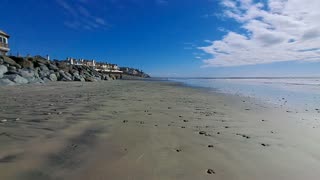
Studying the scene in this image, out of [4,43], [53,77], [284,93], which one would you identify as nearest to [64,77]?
[53,77]

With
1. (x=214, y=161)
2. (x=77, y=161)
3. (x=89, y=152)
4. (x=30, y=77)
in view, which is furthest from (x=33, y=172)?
(x=30, y=77)

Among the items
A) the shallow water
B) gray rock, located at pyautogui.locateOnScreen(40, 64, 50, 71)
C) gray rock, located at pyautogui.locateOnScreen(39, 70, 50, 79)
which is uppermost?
gray rock, located at pyautogui.locateOnScreen(40, 64, 50, 71)

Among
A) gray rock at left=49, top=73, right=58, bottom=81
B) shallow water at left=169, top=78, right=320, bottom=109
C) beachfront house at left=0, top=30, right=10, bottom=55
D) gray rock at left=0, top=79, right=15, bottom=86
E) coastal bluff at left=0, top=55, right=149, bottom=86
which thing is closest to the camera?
shallow water at left=169, top=78, right=320, bottom=109

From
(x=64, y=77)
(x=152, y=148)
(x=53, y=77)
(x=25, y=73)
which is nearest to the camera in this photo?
(x=152, y=148)

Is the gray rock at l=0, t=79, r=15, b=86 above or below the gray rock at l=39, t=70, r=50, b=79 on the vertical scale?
below

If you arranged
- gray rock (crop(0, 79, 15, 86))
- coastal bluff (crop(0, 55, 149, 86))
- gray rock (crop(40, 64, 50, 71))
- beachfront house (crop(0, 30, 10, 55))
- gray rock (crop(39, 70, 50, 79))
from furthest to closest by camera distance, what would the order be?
beachfront house (crop(0, 30, 10, 55)) → gray rock (crop(40, 64, 50, 71)) → gray rock (crop(39, 70, 50, 79)) → coastal bluff (crop(0, 55, 149, 86)) → gray rock (crop(0, 79, 15, 86))

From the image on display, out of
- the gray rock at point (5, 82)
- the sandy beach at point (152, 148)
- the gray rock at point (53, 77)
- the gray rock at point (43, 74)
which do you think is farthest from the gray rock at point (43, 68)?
the sandy beach at point (152, 148)

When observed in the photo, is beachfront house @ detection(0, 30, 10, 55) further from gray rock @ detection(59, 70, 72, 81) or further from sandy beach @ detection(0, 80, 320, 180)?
sandy beach @ detection(0, 80, 320, 180)

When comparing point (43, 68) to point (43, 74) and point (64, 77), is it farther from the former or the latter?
point (43, 74)

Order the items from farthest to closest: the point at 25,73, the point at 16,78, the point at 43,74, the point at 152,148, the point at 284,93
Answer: the point at 43,74 < the point at 25,73 < the point at 16,78 < the point at 284,93 < the point at 152,148

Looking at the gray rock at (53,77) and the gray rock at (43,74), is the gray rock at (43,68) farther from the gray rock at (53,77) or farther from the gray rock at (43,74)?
the gray rock at (53,77)

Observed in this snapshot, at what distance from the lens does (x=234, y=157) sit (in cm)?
370

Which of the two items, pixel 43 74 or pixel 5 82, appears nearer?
pixel 5 82

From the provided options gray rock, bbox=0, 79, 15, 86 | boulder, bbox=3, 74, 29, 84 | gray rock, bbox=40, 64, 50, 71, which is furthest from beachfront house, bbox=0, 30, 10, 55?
gray rock, bbox=0, 79, 15, 86
